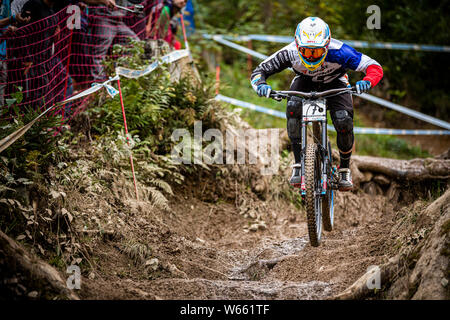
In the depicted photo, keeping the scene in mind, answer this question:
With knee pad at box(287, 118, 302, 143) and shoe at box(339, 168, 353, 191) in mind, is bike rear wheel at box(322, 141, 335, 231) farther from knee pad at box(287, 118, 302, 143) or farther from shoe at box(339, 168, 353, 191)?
knee pad at box(287, 118, 302, 143)

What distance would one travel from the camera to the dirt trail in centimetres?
451

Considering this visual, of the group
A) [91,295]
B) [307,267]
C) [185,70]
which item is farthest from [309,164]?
[185,70]

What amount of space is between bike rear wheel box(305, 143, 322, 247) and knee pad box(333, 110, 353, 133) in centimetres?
50

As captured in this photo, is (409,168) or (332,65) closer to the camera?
(332,65)

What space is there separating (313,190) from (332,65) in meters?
1.58

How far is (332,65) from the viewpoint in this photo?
5766 millimetres

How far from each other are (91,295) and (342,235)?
3707mm

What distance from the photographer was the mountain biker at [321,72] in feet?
17.7

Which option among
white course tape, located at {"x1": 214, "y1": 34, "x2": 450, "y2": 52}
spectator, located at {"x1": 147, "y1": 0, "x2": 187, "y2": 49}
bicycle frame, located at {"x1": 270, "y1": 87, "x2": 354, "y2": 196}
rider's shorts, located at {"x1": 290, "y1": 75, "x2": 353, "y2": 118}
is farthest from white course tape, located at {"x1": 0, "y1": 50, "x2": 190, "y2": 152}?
white course tape, located at {"x1": 214, "y1": 34, "x2": 450, "y2": 52}

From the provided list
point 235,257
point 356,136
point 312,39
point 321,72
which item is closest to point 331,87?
point 321,72

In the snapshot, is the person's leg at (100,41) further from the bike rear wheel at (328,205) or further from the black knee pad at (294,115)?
the bike rear wheel at (328,205)

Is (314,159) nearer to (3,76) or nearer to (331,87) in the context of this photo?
(331,87)

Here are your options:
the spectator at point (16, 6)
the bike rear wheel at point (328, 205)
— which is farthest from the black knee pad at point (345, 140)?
the spectator at point (16, 6)
